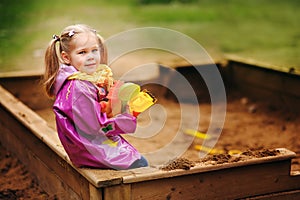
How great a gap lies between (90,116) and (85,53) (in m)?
0.30

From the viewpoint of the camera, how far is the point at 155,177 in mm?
2930

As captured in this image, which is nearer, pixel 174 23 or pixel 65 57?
pixel 65 57

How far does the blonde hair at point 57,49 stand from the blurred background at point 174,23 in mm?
4472

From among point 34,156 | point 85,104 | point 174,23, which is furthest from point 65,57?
point 174,23

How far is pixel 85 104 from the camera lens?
9.52 feet

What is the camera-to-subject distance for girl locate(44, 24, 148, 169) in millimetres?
2910

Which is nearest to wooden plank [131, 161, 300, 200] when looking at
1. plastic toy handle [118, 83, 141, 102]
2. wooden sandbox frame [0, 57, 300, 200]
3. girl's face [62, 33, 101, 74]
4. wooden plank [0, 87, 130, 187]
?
wooden sandbox frame [0, 57, 300, 200]

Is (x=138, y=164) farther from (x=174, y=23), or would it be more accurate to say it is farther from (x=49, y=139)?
(x=174, y=23)

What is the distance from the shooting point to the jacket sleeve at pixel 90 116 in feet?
9.52

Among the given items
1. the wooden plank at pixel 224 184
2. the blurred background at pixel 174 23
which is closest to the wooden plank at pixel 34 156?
the wooden plank at pixel 224 184

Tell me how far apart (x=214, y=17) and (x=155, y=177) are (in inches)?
346

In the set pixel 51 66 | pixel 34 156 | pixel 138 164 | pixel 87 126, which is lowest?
pixel 138 164

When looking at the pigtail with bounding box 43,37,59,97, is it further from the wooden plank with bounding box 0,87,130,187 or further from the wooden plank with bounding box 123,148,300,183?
the wooden plank with bounding box 123,148,300,183

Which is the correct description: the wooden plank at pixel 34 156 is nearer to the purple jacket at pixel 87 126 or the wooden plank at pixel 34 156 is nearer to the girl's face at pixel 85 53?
the purple jacket at pixel 87 126
